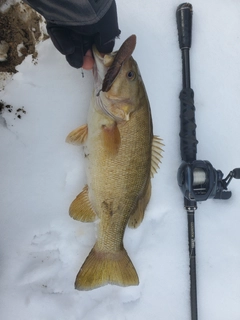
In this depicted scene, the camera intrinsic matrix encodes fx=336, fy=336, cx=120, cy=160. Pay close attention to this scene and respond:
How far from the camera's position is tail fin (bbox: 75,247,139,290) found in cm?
163

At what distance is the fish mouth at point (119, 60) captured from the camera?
1387 mm

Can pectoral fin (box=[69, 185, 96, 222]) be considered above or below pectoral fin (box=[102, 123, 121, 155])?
below

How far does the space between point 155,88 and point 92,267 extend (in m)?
1.04

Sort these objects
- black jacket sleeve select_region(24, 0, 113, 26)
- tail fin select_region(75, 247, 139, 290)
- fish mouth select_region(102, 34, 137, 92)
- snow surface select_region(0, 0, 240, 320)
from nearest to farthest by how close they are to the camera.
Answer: black jacket sleeve select_region(24, 0, 113, 26) < fish mouth select_region(102, 34, 137, 92) < tail fin select_region(75, 247, 139, 290) < snow surface select_region(0, 0, 240, 320)

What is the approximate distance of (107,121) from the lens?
155 cm

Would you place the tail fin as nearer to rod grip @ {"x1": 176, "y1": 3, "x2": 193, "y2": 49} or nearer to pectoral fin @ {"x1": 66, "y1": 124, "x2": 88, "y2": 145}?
pectoral fin @ {"x1": 66, "y1": 124, "x2": 88, "y2": 145}

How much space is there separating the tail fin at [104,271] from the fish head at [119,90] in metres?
0.68

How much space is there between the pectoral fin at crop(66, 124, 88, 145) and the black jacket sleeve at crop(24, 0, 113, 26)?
52 cm

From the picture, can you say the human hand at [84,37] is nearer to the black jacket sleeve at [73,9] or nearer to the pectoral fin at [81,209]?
the black jacket sleeve at [73,9]

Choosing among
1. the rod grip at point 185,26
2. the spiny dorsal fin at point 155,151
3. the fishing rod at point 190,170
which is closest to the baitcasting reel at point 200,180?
the fishing rod at point 190,170

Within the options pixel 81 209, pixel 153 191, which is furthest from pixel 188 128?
pixel 81 209

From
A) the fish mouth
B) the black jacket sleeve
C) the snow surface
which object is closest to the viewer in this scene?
A: the black jacket sleeve

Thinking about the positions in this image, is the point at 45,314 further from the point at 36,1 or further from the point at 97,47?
the point at 36,1

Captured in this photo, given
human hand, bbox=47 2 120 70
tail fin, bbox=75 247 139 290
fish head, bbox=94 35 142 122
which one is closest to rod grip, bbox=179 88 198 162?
fish head, bbox=94 35 142 122
